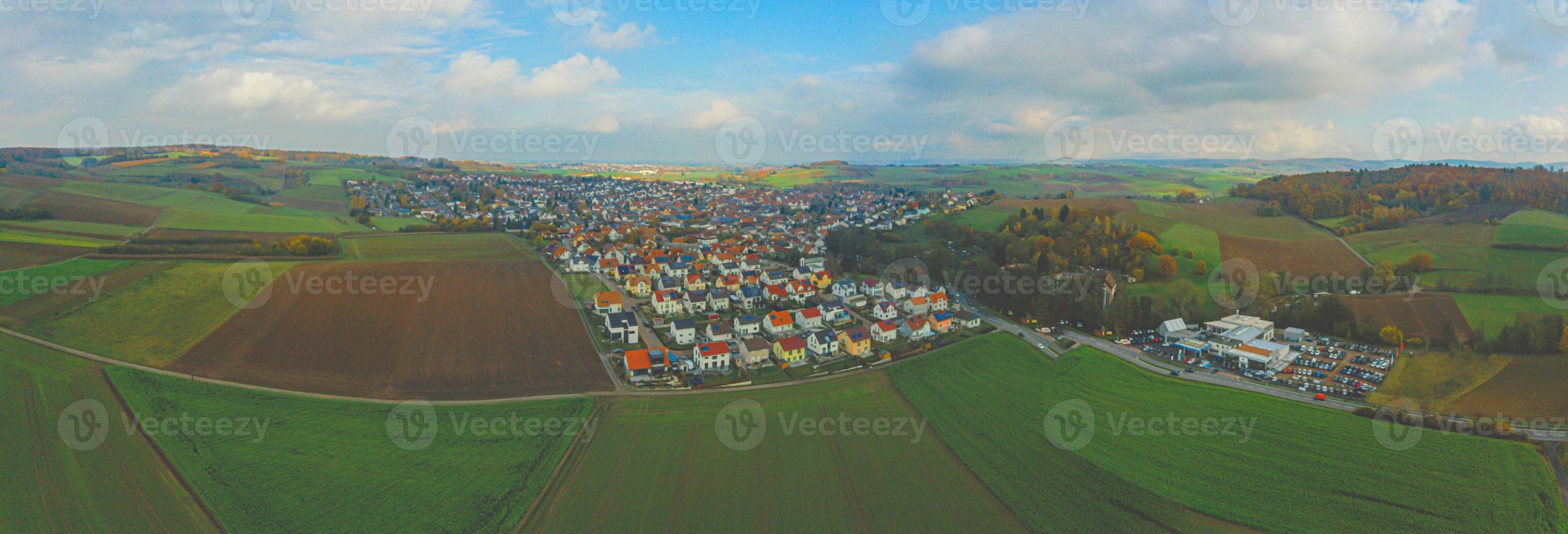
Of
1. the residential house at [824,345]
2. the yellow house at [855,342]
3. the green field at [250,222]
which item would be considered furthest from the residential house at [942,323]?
the green field at [250,222]

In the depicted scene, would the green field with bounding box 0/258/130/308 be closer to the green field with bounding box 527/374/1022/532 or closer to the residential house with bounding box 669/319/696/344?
the residential house with bounding box 669/319/696/344

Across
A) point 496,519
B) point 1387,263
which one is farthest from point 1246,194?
point 496,519

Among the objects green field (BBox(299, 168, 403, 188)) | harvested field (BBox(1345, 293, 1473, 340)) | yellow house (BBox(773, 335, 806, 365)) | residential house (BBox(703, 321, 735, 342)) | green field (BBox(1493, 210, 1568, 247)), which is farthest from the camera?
green field (BBox(299, 168, 403, 188))

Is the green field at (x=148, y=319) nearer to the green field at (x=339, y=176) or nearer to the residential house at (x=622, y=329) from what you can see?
the residential house at (x=622, y=329)

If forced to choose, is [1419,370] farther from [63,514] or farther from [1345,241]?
[63,514]

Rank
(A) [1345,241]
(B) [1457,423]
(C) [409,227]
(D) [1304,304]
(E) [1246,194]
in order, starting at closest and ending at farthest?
(B) [1457,423] < (D) [1304,304] < (A) [1345,241] < (C) [409,227] < (E) [1246,194]

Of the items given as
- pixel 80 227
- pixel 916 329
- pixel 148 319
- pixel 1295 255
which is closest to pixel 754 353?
pixel 916 329

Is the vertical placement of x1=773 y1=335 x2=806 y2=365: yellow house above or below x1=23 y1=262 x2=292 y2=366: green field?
below

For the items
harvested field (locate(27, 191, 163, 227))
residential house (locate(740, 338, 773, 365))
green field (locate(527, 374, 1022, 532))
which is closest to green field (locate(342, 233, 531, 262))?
harvested field (locate(27, 191, 163, 227))
